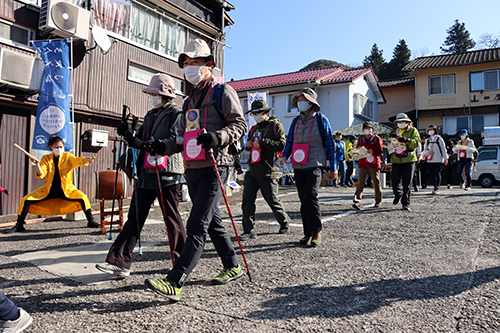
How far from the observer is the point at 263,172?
5449 millimetres

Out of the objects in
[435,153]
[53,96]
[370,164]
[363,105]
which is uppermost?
[363,105]

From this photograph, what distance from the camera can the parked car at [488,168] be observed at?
17.3 m

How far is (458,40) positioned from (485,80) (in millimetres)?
27024

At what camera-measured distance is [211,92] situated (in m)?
3.36

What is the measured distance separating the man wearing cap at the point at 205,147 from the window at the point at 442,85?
29069mm

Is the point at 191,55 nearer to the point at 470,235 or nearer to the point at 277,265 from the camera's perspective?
the point at 277,265

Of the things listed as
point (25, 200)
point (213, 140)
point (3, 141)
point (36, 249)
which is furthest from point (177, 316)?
point (3, 141)

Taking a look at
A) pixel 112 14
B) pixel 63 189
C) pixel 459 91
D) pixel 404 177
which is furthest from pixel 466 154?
pixel 459 91

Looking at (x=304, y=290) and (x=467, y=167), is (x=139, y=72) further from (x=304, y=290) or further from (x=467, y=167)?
(x=467, y=167)

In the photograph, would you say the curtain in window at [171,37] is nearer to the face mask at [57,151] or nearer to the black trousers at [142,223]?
the face mask at [57,151]

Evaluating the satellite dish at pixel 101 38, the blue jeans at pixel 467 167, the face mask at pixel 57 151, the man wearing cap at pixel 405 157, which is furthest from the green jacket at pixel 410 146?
the satellite dish at pixel 101 38

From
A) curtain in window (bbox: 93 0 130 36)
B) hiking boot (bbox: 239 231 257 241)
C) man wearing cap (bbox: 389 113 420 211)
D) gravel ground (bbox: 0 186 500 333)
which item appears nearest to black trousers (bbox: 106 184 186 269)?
gravel ground (bbox: 0 186 500 333)

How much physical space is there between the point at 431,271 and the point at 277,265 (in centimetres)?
152

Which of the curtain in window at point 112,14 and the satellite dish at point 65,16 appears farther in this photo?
the curtain in window at point 112,14
